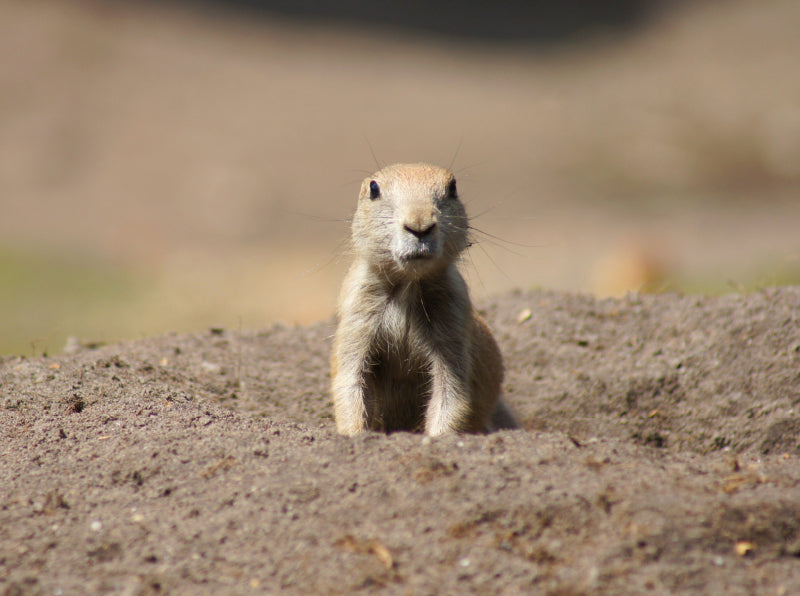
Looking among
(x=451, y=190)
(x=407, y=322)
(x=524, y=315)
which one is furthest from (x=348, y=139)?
(x=407, y=322)

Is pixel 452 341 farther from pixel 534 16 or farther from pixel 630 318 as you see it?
pixel 534 16

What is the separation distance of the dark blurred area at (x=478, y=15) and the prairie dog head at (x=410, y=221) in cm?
2055

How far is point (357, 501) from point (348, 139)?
17544 mm

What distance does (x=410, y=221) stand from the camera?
489cm

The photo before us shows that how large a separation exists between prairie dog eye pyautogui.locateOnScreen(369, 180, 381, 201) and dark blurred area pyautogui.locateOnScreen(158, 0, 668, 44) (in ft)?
67.4

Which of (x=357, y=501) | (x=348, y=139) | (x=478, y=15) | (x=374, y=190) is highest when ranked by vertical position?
(x=478, y=15)

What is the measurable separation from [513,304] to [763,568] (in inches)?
181

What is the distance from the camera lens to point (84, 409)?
5.26 m

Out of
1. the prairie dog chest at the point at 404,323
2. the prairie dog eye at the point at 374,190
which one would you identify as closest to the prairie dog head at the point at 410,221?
the prairie dog eye at the point at 374,190

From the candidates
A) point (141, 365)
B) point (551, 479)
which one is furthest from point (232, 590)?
point (141, 365)

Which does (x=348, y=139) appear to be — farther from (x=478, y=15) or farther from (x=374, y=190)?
(x=374, y=190)

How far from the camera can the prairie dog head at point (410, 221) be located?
16.2 feet

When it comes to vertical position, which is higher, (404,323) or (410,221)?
(410,221)

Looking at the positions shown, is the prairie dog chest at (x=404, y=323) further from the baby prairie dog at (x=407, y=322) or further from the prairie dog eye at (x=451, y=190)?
the prairie dog eye at (x=451, y=190)
